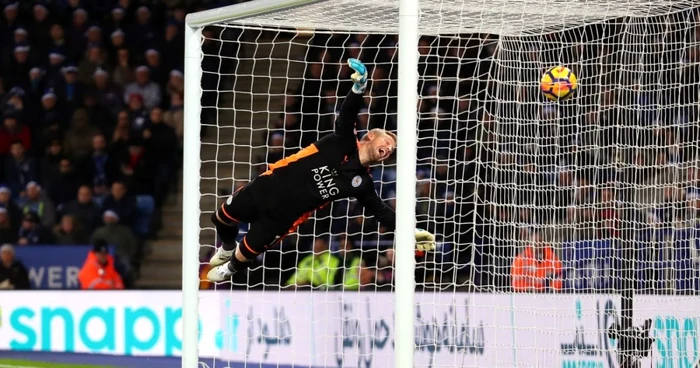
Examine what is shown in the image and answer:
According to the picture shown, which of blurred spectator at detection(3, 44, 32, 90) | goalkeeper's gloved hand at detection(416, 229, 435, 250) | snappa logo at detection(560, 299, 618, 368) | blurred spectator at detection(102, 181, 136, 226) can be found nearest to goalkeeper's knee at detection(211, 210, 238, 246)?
goalkeeper's gloved hand at detection(416, 229, 435, 250)

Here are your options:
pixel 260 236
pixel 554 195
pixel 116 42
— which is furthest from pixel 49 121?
pixel 260 236

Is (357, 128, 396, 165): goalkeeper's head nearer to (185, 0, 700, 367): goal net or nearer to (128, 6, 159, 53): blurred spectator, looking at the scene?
(185, 0, 700, 367): goal net

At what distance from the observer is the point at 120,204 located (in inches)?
566

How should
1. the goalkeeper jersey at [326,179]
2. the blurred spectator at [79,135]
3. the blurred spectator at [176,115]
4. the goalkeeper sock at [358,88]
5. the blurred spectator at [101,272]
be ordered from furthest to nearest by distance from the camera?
the blurred spectator at [79,135] < the blurred spectator at [176,115] < the blurred spectator at [101,272] < the goalkeeper jersey at [326,179] < the goalkeeper sock at [358,88]

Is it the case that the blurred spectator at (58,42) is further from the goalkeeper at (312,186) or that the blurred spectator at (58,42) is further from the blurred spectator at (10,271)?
the goalkeeper at (312,186)

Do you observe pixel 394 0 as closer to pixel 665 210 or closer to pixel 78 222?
pixel 665 210

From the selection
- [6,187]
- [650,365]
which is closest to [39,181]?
[6,187]

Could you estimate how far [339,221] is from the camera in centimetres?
1238

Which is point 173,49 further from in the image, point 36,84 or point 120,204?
point 120,204

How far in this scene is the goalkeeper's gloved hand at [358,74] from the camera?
6957 millimetres

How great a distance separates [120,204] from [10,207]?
4.90 ft

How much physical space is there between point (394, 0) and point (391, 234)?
17.6 feet

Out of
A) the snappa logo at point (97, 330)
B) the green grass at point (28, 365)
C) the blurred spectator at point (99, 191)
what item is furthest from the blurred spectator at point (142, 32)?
the green grass at point (28, 365)

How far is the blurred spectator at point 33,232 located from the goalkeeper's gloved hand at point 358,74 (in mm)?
8147
